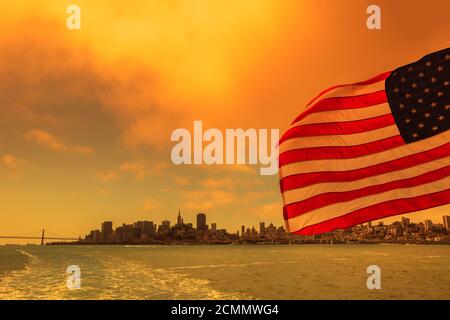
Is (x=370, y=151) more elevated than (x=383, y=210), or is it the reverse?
(x=370, y=151)

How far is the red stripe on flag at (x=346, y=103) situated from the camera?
7598 millimetres

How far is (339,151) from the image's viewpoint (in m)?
7.55

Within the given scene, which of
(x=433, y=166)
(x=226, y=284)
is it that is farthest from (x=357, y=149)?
(x=226, y=284)

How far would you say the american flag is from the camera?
682 cm

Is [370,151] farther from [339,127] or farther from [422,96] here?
[422,96]

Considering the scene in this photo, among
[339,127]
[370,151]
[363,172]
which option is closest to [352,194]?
[363,172]

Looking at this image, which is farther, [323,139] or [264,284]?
[264,284]

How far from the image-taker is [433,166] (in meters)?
6.79

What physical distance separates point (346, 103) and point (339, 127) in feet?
1.77
